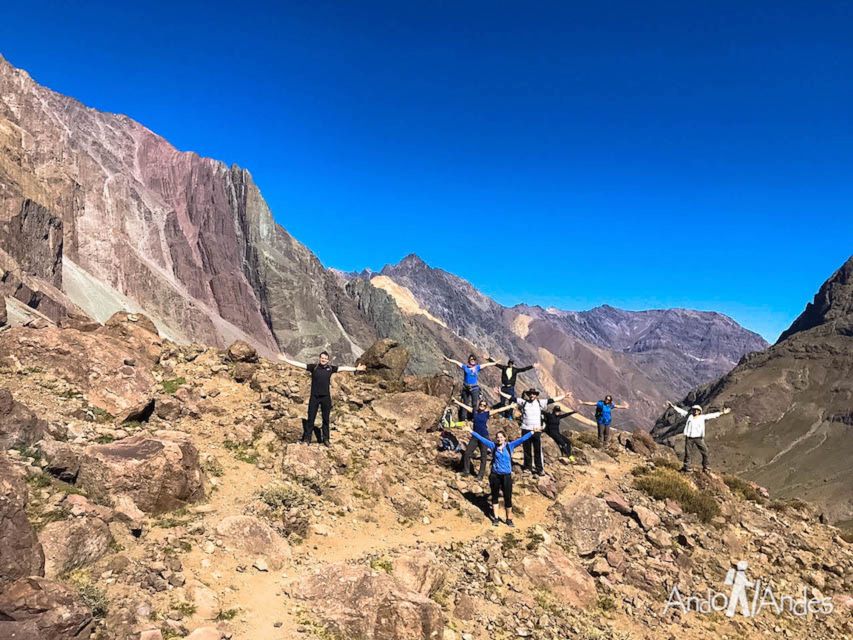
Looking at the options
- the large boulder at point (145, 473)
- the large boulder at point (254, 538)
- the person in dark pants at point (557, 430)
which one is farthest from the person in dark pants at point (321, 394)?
the person in dark pants at point (557, 430)

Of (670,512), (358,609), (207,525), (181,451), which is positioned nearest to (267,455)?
(181,451)

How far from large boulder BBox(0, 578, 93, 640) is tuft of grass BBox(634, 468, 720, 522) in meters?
18.1

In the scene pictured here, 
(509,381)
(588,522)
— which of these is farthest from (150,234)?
(588,522)

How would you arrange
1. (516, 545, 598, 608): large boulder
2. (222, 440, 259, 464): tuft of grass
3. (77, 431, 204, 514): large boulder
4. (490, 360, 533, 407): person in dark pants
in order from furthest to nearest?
(490, 360, 533, 407): person in dark pants
(222, 440, 259, 464): tuft of grass
(516, 545, 598, 608): large boulder
(77, 431, 204, 514): large boulder

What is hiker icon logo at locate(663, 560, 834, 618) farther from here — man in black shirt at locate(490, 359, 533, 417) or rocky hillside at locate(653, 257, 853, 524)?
rocky hillside at locate(653, 257, 853, 524)

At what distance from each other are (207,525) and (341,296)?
191 metres

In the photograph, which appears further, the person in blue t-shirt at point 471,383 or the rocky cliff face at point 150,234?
the rocky cliff face at point 150,234

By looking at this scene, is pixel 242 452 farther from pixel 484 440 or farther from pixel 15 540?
pixel 15 540

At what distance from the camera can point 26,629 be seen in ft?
21.9

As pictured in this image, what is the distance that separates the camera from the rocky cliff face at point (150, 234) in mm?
87688

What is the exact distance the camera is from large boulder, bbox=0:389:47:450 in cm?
1112

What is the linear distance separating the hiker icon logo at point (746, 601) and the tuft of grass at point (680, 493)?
8.71 feet

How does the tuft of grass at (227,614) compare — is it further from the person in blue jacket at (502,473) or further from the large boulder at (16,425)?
the person in blue jacket at (502,473)

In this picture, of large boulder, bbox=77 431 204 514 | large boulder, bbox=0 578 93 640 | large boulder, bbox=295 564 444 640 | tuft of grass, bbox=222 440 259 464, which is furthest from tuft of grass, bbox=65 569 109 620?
tuft of grass, bbox=222 440 259 464
